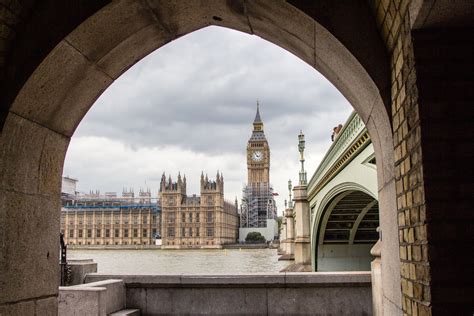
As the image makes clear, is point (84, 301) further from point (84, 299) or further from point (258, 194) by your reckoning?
point (258, 194)

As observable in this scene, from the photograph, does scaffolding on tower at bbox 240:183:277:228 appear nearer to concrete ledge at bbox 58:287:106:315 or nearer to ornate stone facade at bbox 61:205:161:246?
ornate stone facade at bbox 61:205:161:246

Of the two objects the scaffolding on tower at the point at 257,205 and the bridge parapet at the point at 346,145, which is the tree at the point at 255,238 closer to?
the scaffolding on tower at the point at 257,205

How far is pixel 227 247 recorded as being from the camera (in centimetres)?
13125

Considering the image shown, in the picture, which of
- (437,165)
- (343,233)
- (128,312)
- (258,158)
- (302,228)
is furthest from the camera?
(258,158)

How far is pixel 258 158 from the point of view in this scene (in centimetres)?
17638

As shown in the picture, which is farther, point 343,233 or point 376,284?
point 343,233

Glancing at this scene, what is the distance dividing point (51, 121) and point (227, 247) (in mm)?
128078

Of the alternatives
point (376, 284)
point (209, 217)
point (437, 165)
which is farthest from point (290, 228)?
point (209, 217)

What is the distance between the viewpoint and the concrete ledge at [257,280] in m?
7.62

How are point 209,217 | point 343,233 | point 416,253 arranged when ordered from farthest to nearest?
1. point 209,217
2. point 343,233
3. point 416,253

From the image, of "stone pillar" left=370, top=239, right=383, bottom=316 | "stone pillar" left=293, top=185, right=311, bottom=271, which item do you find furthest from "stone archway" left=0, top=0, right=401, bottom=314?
"stone pillar" left=293, top=185, right=311, bottom=271

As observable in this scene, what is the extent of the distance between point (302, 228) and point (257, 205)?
113 metres

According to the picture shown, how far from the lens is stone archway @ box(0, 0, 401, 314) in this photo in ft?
13.6

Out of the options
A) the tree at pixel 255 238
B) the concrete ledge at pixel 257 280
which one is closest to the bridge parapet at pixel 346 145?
the concrete ledge at pixel 257 280
